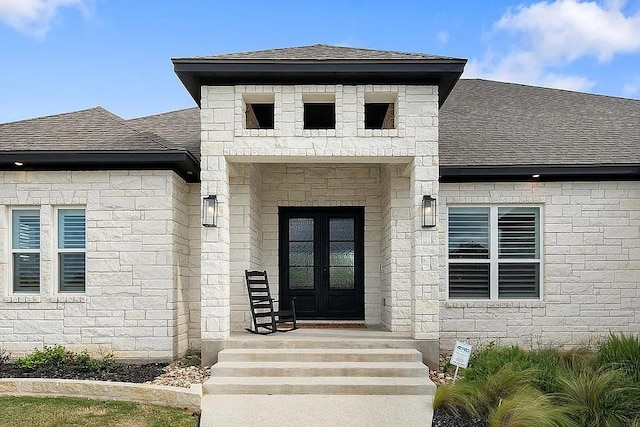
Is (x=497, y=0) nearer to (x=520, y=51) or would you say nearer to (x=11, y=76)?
(x=520, y=51)

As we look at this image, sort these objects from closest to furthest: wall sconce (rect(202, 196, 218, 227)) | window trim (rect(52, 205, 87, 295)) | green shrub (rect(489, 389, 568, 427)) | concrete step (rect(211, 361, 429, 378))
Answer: green shrub (rect(489, 389, 568, 427))
concrete step (rect(211, 361, 429, 378))
wall sconce (rect(202, 196, 218, 227))
window trim (rect(52, 205, 87, 295))

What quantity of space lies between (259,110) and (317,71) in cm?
215

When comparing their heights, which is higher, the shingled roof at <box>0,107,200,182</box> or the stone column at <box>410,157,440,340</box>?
the shingled roof at <box>0,107,200,182</box>

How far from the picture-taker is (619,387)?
640cm

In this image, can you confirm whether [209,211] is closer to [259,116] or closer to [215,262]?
Answer: [215,262]

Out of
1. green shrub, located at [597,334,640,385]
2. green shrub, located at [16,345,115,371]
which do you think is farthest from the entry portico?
green shrub, located at [597,334,640,385]

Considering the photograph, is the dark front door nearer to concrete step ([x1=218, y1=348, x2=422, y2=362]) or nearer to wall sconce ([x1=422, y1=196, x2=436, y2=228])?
wall sconce ([x1=422, y1=196, x2=436, y2=228])

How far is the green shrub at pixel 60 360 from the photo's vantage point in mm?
8203

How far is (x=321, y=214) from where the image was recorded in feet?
37.3

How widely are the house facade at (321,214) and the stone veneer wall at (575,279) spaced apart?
2cm

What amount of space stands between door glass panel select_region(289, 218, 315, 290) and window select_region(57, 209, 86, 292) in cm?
394

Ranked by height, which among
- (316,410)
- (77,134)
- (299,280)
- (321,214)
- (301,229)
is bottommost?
(316,410)

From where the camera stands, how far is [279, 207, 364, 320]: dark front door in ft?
37.1

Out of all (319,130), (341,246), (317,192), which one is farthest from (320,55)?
(341,246)
